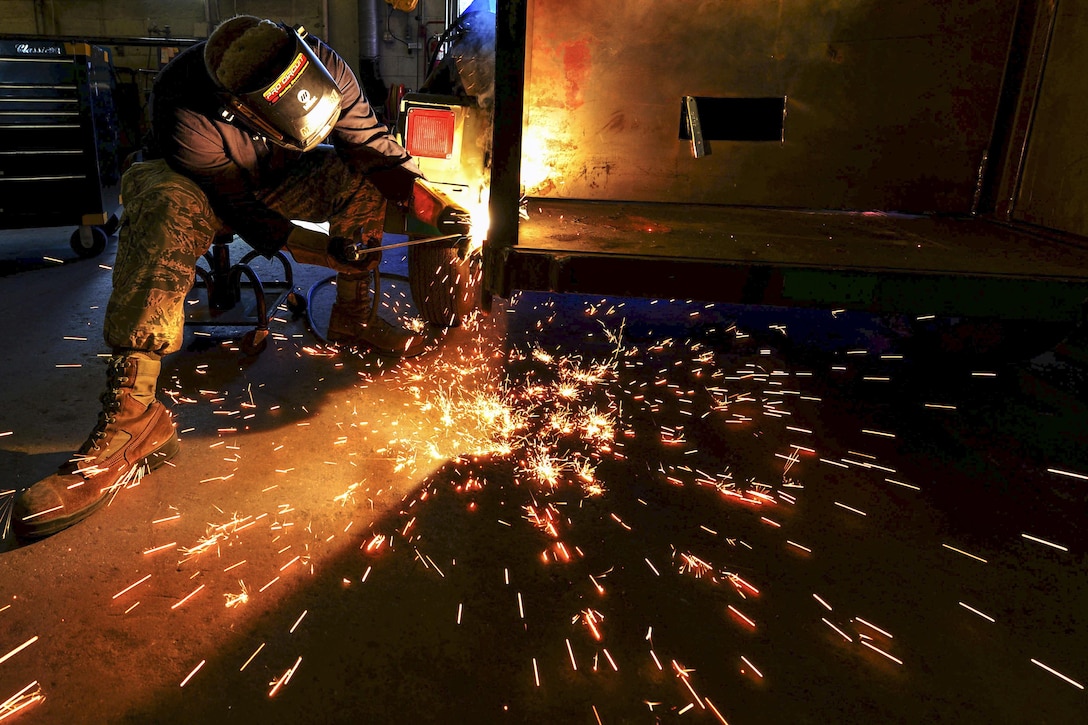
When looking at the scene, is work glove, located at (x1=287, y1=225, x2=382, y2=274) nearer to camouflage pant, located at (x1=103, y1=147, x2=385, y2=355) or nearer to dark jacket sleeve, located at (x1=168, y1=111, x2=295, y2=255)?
dark jacket sleeve, located at (x1=168, y1=111, x2=295, y2=255)

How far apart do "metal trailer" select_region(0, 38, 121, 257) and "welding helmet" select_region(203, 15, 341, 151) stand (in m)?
3.62

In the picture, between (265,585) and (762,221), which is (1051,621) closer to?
(762,221)

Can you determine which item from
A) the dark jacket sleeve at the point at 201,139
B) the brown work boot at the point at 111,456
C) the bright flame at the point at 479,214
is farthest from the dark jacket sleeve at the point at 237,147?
the brown work boot at the point at 111,456

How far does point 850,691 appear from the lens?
1474 mm

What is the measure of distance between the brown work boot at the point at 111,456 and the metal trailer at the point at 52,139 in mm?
3888

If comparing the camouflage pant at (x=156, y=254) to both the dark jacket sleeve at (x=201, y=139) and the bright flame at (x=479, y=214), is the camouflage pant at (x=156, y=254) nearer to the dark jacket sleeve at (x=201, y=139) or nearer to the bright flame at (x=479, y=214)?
the dark jacket sleeve at (x=201, y=139)

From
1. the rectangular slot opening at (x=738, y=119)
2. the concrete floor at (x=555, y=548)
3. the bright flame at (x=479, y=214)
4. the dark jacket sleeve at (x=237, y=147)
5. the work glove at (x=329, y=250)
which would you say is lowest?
the concrete floor at (x=555, y=548)

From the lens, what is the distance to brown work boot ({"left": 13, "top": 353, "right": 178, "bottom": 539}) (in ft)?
6.23

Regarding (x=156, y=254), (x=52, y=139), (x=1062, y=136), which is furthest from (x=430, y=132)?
(x=52, y=139)

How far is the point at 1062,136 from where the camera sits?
2.66 m

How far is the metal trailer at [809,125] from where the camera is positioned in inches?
104

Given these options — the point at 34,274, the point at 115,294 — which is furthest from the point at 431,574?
the point at 34,274

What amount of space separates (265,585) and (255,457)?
744 millimetres

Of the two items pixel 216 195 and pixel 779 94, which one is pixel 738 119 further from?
pixel 216 195
